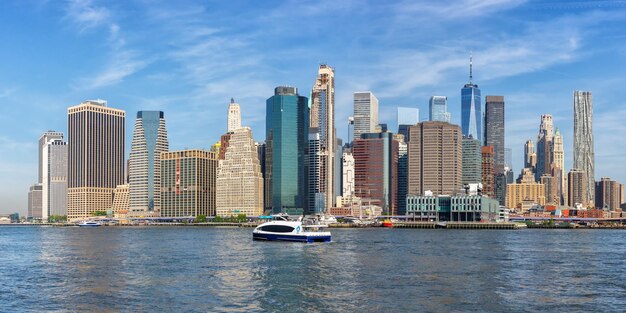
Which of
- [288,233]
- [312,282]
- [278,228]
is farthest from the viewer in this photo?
[278,228]

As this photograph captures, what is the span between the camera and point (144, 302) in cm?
6159

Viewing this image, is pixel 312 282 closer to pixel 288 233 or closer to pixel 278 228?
pixel 288 233

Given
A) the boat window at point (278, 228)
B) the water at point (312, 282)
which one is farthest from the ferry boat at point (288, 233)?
the water at point (312, 282)

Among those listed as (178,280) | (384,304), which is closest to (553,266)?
(384,304)

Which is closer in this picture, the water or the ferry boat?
the water

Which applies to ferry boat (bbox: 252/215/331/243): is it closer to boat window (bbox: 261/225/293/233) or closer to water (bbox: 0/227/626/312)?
boat window (bbox: 261/225/293/233)

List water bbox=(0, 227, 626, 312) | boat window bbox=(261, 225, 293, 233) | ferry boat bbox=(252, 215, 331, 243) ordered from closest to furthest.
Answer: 1. water bbox=(0, 227, 626, 312)
2. ferry boat bbox=(252, 215, 331, 243)
3. boat window bbox=(261, 225, 293, 233)

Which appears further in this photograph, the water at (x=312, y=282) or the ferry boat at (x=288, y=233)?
the ferry boat at (x=288, y=233)

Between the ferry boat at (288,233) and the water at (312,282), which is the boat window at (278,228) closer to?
the ferry boat at (288,233)

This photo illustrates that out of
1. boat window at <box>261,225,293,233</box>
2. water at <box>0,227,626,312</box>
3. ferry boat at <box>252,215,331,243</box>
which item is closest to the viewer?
water at <box>0,227,626,312</box>

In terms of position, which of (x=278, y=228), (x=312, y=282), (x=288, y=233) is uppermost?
(x=278, y=228)

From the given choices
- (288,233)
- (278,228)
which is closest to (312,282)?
(288,233)

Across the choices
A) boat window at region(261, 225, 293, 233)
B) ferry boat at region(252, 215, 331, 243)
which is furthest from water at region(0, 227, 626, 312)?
boat window at region(261, 225, 293, 233)

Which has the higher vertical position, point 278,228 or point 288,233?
point 278,228
